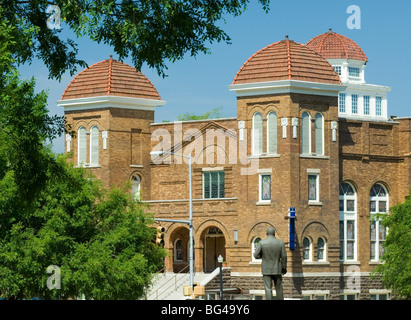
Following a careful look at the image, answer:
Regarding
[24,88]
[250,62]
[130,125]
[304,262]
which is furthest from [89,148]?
[24,88]

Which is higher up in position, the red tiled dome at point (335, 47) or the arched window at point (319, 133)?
the red tiled dome at point (335, 47)

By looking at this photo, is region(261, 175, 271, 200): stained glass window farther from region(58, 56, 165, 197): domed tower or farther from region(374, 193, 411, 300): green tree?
region(58, 56, 165, 197): domed tower

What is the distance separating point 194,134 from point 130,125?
438 centimetres

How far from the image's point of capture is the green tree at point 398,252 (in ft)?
189

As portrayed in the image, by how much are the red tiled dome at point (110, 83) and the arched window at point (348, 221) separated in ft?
46.5

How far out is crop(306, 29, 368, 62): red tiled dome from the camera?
84062 millimetres

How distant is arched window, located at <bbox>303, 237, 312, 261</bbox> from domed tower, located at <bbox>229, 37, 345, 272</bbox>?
36cm

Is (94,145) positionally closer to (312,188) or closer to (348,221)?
(312,188)

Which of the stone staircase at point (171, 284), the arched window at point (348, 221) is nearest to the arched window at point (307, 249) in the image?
the arched window at point (348, 221)

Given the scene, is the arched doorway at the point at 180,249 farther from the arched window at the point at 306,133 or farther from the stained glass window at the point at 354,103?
the stained glass window at the point at 354,103

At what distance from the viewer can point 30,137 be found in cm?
2548

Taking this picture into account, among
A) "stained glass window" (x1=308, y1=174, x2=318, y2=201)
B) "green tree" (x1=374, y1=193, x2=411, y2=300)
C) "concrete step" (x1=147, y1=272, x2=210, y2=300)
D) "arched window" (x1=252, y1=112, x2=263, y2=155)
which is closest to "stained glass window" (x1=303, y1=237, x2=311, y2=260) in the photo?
"stained glass window" (x1=308, y1=174, x2=318, y2=201)

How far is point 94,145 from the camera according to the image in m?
66.9
